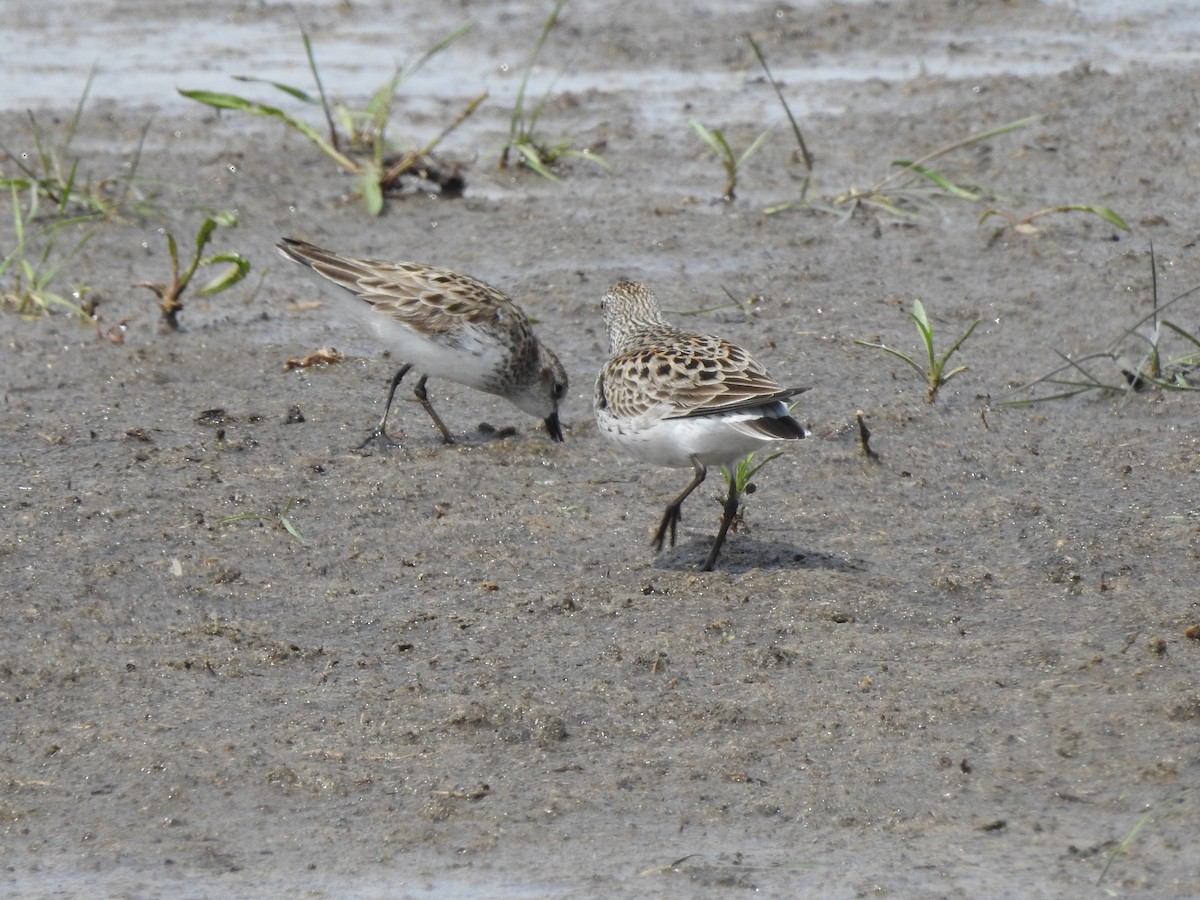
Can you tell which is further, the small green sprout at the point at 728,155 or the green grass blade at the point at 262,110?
the small green sprout at the point at 728,155

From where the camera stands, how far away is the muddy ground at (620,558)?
439 cm

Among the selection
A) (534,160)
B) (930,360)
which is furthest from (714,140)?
(930,360)

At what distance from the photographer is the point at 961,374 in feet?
25.2

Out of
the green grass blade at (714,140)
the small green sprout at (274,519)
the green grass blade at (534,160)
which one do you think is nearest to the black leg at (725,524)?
the small green sprout at (274,519)

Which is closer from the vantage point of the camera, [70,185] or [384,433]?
[384,433]

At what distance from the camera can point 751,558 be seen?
603 centimetres

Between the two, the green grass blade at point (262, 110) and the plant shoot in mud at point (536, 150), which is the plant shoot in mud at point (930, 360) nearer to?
the plant shoot in mud at point (536, 150)

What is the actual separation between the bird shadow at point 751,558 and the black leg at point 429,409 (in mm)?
1552

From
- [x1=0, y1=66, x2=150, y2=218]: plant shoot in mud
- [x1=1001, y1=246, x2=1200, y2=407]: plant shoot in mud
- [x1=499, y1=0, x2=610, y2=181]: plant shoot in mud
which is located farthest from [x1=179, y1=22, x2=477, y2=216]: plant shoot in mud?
[x1=1001, y1=246, x2=1200, y2=407]: plant shoot in mud

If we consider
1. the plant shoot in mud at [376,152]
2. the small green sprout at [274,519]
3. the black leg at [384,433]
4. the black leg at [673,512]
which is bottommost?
the small green sprout at [274,519]

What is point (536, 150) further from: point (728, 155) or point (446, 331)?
point (446, 331)

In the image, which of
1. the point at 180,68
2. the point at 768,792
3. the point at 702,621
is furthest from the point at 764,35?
the point at 768,792

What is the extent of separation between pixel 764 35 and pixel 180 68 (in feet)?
14.4

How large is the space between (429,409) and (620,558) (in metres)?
1.75
